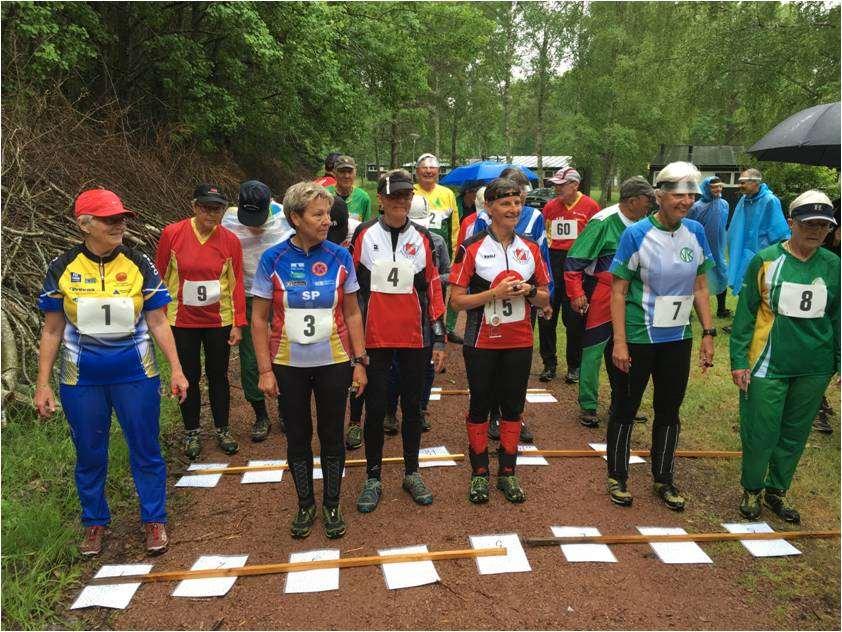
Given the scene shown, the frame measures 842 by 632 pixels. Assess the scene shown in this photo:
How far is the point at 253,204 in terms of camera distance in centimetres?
462

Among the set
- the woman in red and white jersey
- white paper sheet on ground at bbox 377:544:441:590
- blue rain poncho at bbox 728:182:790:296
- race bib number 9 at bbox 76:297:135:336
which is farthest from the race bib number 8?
blue rain poncho at bbox 728:182:790:296

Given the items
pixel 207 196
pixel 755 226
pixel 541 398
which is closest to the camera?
pixel 207 196

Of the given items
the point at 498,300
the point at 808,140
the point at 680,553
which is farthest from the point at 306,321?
the point at 808,140

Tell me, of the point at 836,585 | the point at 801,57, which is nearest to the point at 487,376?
the point at 836,585

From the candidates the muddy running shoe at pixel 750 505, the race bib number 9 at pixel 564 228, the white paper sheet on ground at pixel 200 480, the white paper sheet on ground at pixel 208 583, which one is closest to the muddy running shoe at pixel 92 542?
the white paper sheet on ground at pixel 208 583

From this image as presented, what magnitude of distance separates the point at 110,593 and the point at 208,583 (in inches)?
19.6

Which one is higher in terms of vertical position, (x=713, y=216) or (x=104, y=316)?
(x=713, y=216)

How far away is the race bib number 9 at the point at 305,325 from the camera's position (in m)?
3.29

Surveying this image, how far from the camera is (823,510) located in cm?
396

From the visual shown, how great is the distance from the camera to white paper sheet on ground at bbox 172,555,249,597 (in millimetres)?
3041

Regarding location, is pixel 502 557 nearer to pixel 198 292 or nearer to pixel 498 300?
pixel 498 300

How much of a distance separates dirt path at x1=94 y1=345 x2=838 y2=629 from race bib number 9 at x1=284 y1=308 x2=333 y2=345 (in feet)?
4.25

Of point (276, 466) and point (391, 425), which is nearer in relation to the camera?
point (276, 466)

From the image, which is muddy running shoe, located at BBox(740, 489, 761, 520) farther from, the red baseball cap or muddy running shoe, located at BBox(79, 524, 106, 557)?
the red baseball cap
